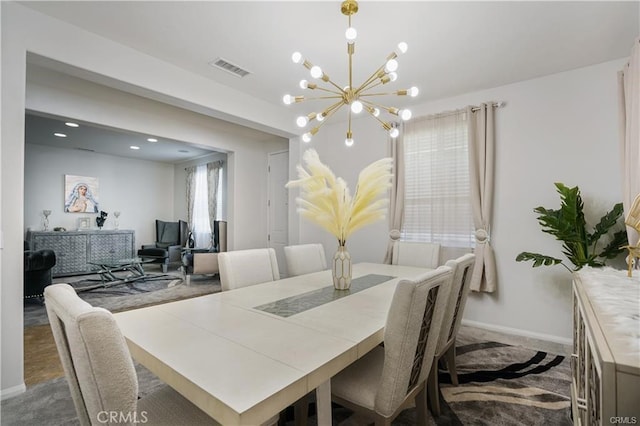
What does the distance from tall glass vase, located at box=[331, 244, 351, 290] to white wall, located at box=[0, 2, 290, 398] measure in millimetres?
2159

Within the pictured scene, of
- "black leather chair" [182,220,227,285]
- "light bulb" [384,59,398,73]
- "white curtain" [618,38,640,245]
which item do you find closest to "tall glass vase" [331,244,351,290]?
"light bulb" [384,59,398,73]

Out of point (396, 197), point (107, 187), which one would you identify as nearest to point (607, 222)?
point (396, 197)

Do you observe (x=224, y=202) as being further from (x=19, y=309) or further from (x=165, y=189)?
(x=19, y=309)

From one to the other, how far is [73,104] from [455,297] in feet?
14.5

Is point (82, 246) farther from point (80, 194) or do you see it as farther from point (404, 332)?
point (404, 332)

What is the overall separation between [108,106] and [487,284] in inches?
194

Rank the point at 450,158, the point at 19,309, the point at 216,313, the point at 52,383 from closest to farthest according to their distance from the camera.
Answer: the point at 216,313
the point at 19,309
the point at 52,383
the point at 450,158

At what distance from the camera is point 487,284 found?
325cm

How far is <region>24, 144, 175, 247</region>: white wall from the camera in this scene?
6129mm

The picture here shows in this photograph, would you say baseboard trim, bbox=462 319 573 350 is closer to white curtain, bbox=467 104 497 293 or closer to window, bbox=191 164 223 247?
white curtain, bbox=467 104 497 293

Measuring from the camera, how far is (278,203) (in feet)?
18.1

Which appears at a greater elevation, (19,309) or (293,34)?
(293,34)

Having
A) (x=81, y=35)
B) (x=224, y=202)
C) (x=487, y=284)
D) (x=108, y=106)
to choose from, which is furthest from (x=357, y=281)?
(x=224, y=202)

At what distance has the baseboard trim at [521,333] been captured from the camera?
9.58 ft
